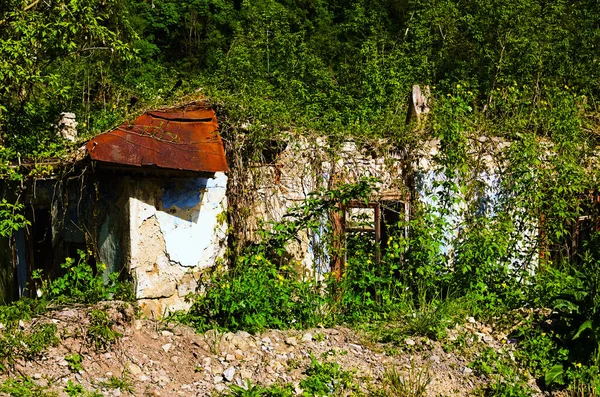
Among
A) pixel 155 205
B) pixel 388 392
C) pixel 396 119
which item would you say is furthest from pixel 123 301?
pixel 396 119

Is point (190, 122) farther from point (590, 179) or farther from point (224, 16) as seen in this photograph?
point (224, 16)

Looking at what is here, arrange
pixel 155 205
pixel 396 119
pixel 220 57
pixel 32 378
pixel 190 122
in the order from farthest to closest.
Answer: pixel 220 57, pixel 396 119, pixel 190 122, pixel 155 205, pixel 32 378

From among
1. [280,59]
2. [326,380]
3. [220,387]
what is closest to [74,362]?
[220,387]

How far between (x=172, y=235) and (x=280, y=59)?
1109 cm

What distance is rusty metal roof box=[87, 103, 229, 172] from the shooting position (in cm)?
614

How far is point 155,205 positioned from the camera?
21.9 ft

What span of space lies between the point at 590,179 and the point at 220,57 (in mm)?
10715

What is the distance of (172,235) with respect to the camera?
683 centimetres

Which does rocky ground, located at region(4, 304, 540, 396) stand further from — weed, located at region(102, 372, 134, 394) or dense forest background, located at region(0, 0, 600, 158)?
dense forest background, located at region(0, 0, 600, 158)

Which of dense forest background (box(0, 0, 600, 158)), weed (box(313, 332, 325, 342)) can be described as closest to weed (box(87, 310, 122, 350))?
weed (box(313, 332, 325, 342))

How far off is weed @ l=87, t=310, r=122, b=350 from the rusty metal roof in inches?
55.6

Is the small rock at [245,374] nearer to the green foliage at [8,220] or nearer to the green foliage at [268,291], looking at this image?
the green foliage at [268,291]

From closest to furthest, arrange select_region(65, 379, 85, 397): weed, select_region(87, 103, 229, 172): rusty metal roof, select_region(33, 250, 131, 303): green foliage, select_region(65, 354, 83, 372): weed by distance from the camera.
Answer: select_region(65, 379, 85, 397): weed → select_region(65, 354, 83, 372): weed → select_region(33, 250, 131, 303): green foliage → select_region(87, 103, 229, 172): rusty metal roof

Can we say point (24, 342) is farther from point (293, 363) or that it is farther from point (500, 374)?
point (500, 374)
